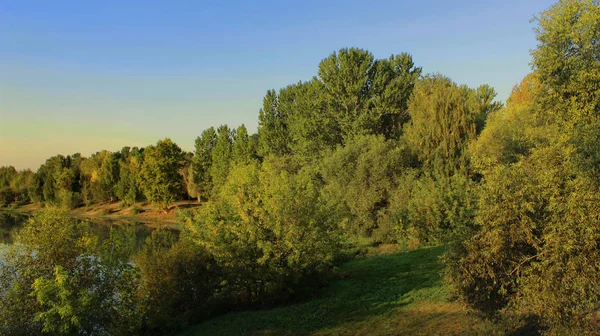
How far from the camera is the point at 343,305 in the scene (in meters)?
18.3

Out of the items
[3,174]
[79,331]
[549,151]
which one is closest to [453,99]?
[549,151]

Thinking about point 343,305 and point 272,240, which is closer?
point 343,305

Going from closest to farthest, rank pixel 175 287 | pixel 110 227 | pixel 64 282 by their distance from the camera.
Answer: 1. pixel 64 282
2. pixel 175 287
3. pixel 110 227

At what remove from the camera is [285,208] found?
64.0 ft

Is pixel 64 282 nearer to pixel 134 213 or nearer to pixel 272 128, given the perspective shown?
pixel 272 128

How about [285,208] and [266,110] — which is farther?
[266,110]

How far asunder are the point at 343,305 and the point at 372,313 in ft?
6.29

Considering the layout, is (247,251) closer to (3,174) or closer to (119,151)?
(119,151)

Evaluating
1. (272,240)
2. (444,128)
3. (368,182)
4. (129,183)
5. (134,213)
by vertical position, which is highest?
(444,128)

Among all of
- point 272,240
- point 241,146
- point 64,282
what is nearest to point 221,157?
point 241,146

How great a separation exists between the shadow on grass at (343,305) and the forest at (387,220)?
49.3 inches

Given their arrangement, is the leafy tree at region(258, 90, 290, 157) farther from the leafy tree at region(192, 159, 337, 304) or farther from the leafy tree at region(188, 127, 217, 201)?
the leafy tree at region(192, 159, 337, 304)

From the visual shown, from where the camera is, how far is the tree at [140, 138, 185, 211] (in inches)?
2726

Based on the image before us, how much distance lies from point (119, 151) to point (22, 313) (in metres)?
99.0
